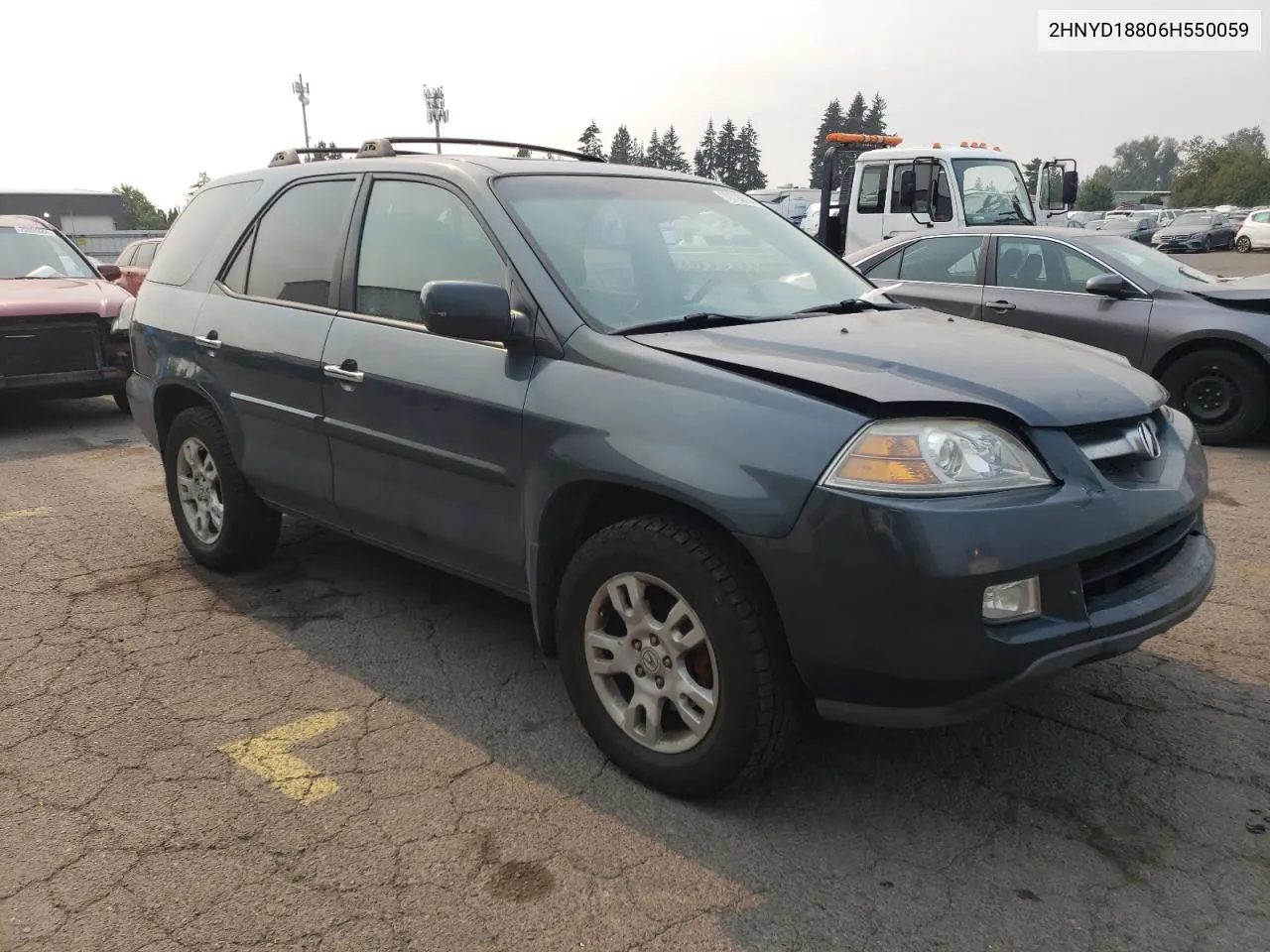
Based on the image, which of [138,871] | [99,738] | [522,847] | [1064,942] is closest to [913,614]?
[1064,942]

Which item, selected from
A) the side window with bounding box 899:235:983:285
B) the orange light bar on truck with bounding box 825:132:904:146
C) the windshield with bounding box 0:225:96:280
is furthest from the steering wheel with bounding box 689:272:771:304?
the orange light bar on truck with bounding box 825:132:904:146

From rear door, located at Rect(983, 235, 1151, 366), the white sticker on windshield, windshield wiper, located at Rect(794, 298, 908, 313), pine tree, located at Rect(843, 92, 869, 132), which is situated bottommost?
rear door, located at Rect(983, 235, 1151, 366)

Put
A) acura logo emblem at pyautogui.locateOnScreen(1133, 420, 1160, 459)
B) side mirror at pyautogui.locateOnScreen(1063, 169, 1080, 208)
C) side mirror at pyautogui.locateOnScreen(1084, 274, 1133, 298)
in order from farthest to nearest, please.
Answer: side mirror at pyautogui.locateOnScreen(1063, 169, 1080, 208) → side mirror at pyautogui.locateOnScreen(1084, 274, 1133, 298) → acura logo emblem at pyautogui.locateOnScreen(1133, 420, 1160, 459)

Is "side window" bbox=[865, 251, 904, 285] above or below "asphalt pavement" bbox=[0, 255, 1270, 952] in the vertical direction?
above

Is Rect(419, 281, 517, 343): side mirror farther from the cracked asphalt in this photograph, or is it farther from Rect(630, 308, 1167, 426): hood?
the cracked asphalt

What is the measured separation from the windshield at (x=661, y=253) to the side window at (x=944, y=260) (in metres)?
4.51

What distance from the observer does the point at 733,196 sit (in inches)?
164

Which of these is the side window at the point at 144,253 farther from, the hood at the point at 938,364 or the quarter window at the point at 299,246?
the hood at the point at 938,364

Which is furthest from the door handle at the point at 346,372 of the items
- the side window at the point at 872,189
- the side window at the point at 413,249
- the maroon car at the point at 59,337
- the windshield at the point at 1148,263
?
the side window at the point at 872,189

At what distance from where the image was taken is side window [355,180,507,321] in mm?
3373

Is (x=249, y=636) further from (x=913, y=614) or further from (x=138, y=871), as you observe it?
(x=913, y=614)

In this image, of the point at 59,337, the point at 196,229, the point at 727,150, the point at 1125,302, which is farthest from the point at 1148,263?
the point at 727,150

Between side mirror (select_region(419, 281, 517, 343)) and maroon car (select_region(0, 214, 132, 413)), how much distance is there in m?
5.92

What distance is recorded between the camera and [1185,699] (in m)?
3.36
